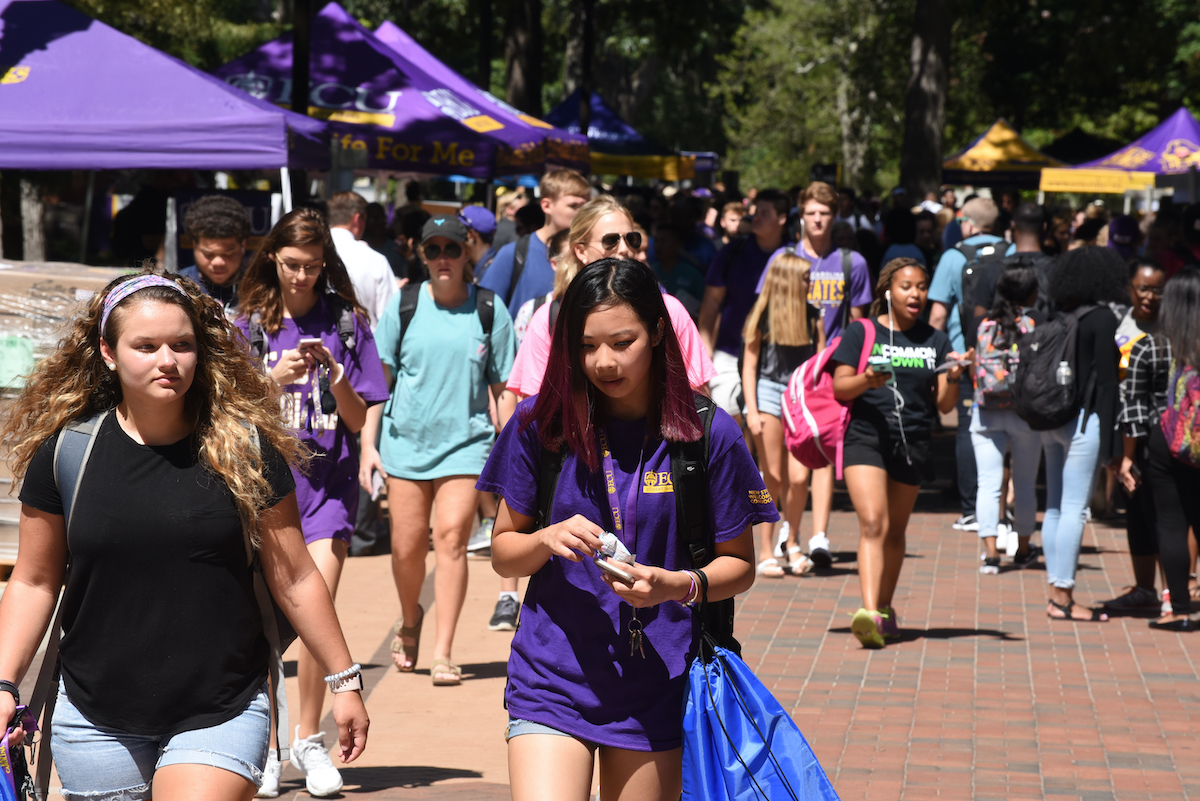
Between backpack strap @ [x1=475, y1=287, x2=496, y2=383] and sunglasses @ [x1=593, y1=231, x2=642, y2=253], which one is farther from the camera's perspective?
backpack strap @ [x1=475, y1=287, x2=496, y2=383]

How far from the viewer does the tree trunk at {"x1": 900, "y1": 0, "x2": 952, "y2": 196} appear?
22.4 metres

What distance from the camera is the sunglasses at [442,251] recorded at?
6.16 meters

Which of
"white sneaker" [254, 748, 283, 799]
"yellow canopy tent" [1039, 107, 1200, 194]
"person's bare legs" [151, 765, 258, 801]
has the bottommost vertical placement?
"white sneaker" [254, 748, 283, 799]

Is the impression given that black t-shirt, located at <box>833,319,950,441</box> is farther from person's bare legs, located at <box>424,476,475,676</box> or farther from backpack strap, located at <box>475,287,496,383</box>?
person's bare legs, located at <box>424,476,475,676</box>

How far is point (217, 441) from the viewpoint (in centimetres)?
310

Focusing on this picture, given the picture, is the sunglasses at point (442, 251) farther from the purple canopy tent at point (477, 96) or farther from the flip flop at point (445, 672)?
the purple canopy tent at point (477, 96)

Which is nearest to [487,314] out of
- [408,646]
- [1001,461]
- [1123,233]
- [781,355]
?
[408,646]

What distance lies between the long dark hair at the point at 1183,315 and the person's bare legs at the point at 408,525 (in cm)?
387

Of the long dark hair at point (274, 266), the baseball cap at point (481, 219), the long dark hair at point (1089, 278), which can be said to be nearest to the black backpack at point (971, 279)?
the long dark hair at point (1089, 278)

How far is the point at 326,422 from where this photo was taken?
5090 mm

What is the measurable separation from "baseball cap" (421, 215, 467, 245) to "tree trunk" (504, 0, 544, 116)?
15645 millimetres

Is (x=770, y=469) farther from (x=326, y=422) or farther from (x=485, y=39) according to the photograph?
(x=485, y=39)

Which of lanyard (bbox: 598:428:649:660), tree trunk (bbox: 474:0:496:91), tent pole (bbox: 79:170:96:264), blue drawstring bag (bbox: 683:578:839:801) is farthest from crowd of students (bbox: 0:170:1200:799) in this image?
tree trunk (bbox: 474:0:496:91)

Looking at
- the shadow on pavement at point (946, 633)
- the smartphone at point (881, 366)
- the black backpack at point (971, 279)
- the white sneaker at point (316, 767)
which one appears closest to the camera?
the white sneaker at point (316, 767)
